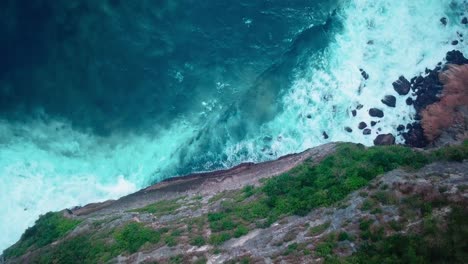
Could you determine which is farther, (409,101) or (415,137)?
(409,101)

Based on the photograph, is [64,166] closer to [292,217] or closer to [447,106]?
[292,217]

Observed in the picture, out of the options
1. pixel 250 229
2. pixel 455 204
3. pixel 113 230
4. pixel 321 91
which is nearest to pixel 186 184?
pixel 113 230

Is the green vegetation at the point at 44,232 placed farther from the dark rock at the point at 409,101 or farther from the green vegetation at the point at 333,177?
the dark rock at the point at 409,101

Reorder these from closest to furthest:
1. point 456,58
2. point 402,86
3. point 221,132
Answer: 1. point 402,86
2. point 456,58
3. point 221,132

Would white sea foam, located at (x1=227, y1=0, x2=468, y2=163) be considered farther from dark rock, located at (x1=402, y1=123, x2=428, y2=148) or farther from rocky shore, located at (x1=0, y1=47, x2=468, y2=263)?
rocky shore, located at (x1=0, y1=47, x2=468, y2=263)

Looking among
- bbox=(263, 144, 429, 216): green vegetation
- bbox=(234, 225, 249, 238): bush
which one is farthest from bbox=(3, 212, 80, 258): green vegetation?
bbox=(263, 144, 429, 216): green vegetation

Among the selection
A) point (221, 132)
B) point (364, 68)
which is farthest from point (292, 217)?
point (364, 68)

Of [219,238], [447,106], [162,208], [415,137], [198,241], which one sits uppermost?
[447,106]

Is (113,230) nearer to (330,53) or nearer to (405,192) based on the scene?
(405,192)
